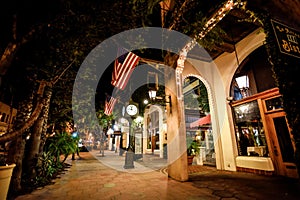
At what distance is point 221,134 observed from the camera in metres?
7.55

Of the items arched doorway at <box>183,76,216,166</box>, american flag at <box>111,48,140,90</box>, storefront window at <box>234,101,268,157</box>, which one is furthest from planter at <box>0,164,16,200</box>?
storefront window at <box>234,101,268,157</box>

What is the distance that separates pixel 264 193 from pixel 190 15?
5902 mm

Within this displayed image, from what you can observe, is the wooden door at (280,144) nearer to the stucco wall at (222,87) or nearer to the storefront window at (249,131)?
the storefront window at (249,131)

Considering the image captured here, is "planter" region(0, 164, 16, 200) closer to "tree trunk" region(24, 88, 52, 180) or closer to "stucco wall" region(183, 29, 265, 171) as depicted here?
"tree trunk" region(24, 88, 52, 180)

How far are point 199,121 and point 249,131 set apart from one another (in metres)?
3.65

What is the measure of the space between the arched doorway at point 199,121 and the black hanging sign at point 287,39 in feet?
24.1

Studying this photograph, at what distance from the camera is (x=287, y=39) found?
2576mm

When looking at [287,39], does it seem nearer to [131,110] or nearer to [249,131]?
[249,131]

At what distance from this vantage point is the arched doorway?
9741 mm

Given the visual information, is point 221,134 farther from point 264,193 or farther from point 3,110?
point 3,110

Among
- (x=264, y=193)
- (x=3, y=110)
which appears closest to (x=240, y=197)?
(x=264, y=193)

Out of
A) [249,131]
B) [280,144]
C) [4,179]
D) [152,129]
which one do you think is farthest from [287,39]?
[152,129]

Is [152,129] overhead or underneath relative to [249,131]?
overhead

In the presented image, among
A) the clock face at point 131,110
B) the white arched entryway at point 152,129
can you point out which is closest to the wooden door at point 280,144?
the clock face at point 131,110
